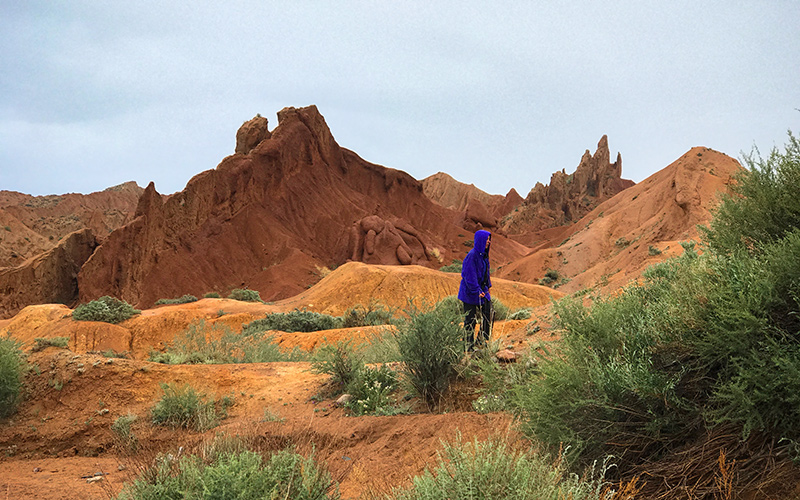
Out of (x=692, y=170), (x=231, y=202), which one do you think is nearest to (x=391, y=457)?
(x=692, y=170)

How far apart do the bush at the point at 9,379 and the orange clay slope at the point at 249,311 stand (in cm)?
382

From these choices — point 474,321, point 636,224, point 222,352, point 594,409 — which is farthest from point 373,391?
point 636,224

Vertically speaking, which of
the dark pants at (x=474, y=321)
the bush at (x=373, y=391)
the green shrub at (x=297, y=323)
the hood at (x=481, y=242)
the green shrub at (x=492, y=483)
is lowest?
the green shrub at (x=297, y=323)

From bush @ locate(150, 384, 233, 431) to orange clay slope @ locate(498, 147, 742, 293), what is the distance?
22710 millimetres

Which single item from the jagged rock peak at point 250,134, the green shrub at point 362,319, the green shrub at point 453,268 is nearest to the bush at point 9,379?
the green shrub at point 362,319

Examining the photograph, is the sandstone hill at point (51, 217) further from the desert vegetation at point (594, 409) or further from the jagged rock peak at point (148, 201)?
the desert vegetation at point (594, 409)

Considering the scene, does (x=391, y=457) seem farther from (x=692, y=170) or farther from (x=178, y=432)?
(x=692, y=170)

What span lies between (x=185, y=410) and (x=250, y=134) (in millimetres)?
49288

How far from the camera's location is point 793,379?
2422mm

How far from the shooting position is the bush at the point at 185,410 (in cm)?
679

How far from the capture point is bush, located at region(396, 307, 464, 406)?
→ 5.89m

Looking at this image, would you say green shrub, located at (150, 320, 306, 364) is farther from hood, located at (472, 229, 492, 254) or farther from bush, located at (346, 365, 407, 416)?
hood, located at (472, 229, 492, 254)

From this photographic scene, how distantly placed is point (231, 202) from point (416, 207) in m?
23.2

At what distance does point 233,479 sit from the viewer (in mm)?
2766
